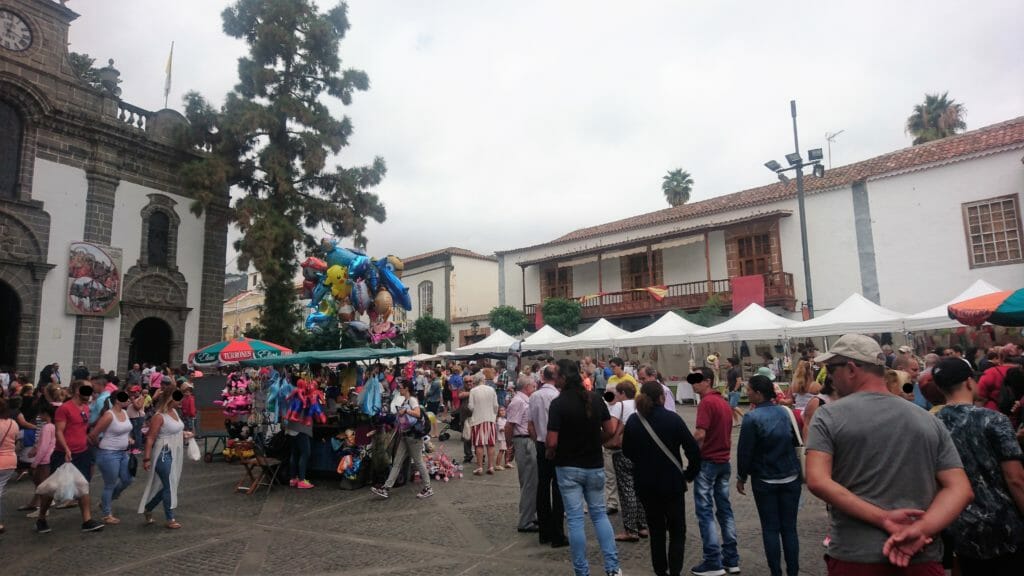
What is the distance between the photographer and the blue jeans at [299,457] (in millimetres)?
8953

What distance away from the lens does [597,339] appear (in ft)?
64.4

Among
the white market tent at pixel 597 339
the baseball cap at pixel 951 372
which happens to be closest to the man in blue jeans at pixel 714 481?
the baseball cap at pixel 951 372

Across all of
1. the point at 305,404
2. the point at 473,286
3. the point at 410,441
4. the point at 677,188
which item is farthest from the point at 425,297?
the point at 410,441

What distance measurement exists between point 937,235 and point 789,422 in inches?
826

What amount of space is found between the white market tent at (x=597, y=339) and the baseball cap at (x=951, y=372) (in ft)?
51.6

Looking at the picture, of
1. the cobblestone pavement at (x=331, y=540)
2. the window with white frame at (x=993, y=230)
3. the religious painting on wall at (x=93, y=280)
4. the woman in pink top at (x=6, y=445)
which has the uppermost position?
the window with white frame at (x=993, y=230)

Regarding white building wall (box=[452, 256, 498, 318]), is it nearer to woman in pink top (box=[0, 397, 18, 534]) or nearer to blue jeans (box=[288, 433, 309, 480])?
blue jeans (box=[288, 433, 309, 480])

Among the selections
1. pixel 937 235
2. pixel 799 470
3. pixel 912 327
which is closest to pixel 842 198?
pixel 937 235

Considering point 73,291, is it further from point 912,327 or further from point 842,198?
point 842,198

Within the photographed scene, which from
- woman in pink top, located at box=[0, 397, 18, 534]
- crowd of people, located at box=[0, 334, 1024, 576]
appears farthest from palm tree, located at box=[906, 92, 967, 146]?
woman in pink top, located at box=[0, 397, 18, 534]

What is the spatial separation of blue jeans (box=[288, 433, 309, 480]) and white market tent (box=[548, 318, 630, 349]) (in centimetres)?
1183

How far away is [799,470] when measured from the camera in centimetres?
452

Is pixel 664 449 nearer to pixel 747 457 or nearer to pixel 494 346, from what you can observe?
pixel 747 457

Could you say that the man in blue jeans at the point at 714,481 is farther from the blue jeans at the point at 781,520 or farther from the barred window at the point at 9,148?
the barred window at the point at 9,148
